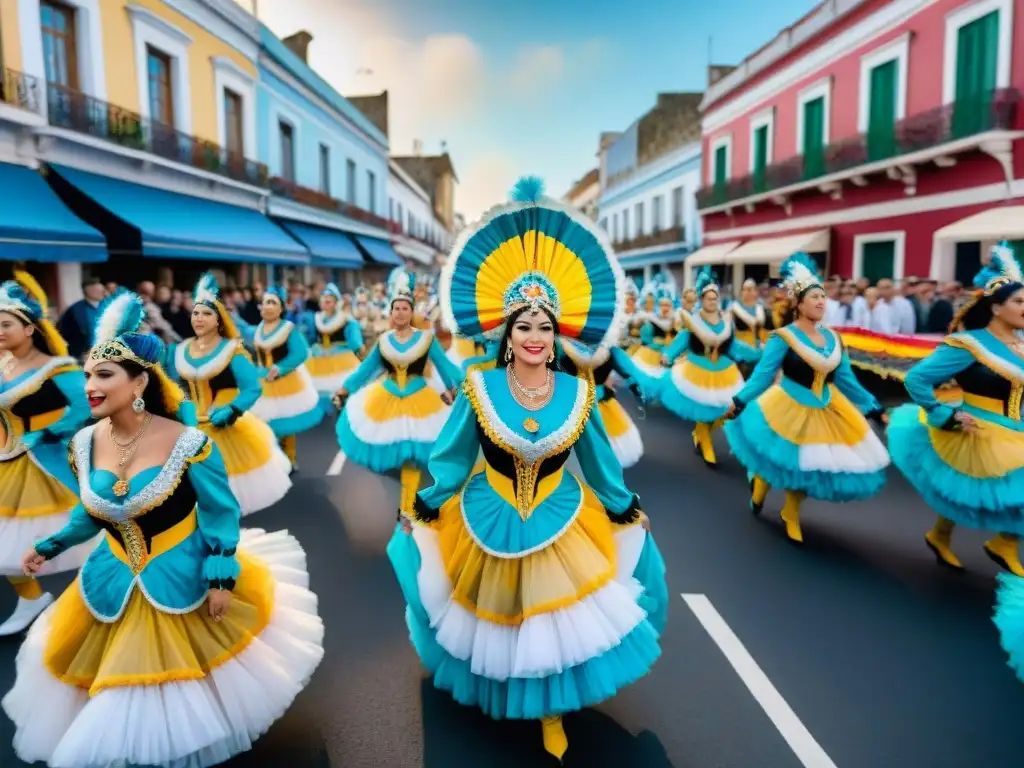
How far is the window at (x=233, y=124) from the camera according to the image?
64.5ft

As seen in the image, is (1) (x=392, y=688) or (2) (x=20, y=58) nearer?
(1) (x=392, y=688)

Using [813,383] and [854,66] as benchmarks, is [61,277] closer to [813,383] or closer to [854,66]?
[813,383]

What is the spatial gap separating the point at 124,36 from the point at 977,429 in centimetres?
1637

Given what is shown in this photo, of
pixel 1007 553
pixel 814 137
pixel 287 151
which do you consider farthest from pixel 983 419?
pixel 287 151

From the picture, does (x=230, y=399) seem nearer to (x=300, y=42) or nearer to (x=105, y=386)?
(x=105, y=386)

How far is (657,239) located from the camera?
1399 inches

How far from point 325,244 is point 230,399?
2033 cm

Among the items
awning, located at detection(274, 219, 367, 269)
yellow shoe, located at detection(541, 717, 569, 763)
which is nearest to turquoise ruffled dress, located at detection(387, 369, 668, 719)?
yellow shoe, located at detection(541, 717, 569, 763)

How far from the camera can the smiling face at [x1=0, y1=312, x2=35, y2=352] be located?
169 inches

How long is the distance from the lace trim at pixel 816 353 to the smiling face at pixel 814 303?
172 millimetres

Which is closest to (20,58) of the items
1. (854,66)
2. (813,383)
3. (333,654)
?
(333,654)

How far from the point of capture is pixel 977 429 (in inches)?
191

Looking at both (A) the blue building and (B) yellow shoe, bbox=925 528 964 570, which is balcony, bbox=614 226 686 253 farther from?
(B) yellow shoe, bbox=925 528 964 570

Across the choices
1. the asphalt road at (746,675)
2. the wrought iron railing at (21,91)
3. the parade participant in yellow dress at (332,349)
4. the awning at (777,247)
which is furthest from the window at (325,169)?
the asphalt road at (746,675)
